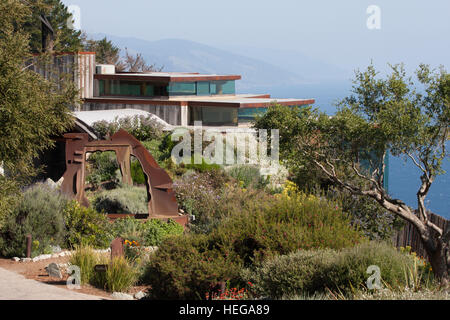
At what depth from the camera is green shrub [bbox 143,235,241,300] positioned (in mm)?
9359

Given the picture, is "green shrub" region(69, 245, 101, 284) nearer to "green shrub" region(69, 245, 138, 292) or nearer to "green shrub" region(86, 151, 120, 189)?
"green shrub" region(69, 245, 138, 292)

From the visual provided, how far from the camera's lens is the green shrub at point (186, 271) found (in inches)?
368

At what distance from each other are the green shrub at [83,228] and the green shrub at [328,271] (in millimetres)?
5245

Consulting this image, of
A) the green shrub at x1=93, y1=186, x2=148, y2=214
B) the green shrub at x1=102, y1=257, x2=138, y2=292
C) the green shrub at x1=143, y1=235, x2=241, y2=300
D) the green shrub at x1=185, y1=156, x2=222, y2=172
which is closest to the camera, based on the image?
the green shrub at x1=143, y1=235, x2=241, y2=300

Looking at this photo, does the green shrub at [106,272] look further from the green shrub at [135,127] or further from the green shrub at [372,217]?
the green shrub at [135,127]

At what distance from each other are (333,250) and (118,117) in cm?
1782

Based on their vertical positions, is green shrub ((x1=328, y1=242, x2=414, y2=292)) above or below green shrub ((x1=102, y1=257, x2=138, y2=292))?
above

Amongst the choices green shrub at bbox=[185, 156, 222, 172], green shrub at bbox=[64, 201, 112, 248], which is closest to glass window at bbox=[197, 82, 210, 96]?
green shrub at bbox=[185, 156, 222, 172]

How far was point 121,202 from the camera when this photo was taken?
55.4 ft

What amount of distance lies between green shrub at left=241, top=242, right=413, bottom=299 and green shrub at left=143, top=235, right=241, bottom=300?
0.67m

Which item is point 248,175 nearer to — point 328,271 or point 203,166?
point 203,166

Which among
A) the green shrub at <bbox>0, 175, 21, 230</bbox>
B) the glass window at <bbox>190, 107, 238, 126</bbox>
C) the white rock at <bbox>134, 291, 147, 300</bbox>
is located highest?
the glass window at <bbox>190, 107, 238, 126</bbox>

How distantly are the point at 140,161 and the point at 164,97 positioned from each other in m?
17.1
